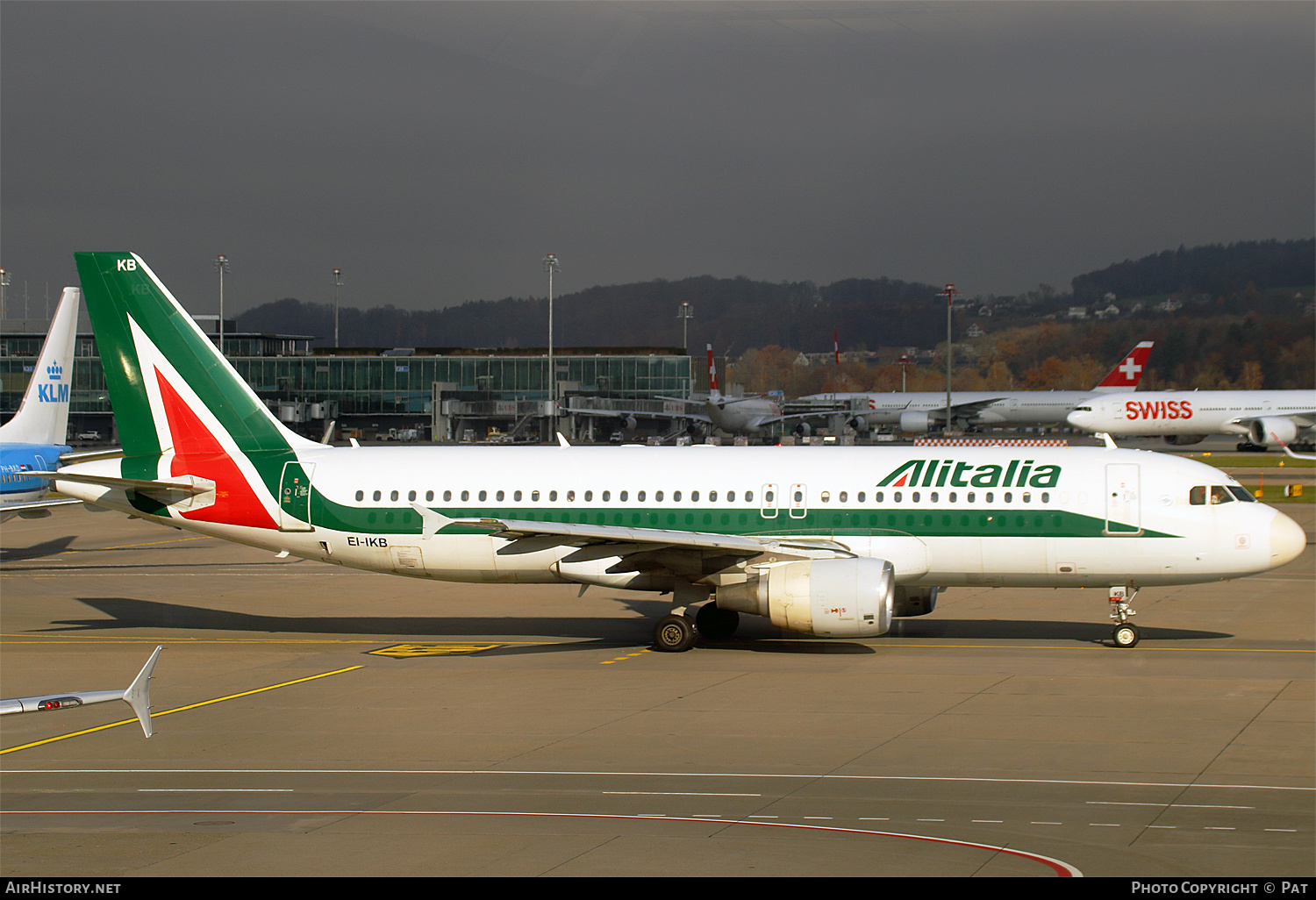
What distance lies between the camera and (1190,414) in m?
96.7

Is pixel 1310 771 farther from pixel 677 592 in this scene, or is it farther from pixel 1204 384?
pixel 1204 384

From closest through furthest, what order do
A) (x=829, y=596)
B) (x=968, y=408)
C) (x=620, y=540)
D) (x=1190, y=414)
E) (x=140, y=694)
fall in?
(x=140, y=694), (x=829, y=596), (x=620, y=540), (x=1190, y=414), (x=968, y=408)

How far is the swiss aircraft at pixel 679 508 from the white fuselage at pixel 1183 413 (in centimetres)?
7675

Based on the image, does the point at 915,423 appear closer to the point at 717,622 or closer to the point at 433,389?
the point at 433,389

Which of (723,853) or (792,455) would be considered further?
(792,455)

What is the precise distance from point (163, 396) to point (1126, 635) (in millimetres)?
20258

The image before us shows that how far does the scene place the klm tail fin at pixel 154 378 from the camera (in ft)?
85.0

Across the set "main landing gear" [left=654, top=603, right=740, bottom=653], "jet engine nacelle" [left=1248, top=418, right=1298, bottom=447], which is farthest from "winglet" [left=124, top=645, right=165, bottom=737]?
"jet engine nacelle" [left=1248, top=418, right=1298, bottom=447]

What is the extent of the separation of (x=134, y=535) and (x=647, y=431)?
8013 cm

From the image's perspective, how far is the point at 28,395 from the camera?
38781 millimetres

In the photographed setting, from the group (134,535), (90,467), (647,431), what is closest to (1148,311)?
(647,431)

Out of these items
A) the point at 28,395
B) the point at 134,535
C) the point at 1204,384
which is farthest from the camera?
the point at 1204,384

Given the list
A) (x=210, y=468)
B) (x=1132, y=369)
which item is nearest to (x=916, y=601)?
(x=210, y=468)

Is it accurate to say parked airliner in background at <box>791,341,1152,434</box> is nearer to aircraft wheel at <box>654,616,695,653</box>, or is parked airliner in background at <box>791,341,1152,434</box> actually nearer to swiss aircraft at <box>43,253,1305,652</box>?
swiss aircraft at <box>43,253,1305,652</box>
